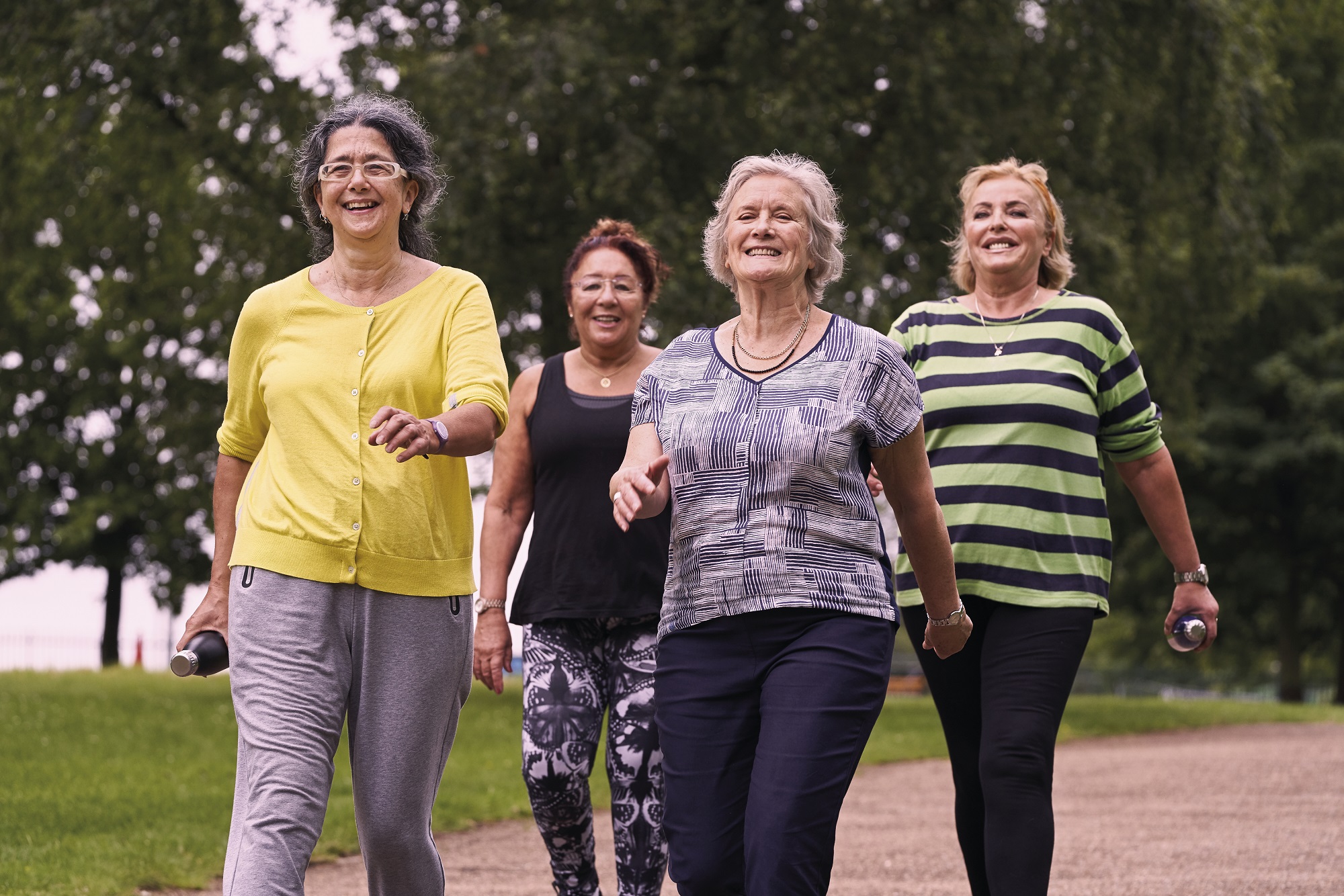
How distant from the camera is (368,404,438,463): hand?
278 cm

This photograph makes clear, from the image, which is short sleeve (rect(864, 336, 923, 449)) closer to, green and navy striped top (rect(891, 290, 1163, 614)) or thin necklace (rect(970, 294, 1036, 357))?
green and navy striped top (rect(891, 290, 1163, 614))

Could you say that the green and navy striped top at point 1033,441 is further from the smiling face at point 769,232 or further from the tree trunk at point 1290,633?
the tree trunk at point 1290,633

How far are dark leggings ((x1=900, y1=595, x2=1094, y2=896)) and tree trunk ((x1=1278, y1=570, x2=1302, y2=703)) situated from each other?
2747 cm

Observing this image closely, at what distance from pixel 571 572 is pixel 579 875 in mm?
883

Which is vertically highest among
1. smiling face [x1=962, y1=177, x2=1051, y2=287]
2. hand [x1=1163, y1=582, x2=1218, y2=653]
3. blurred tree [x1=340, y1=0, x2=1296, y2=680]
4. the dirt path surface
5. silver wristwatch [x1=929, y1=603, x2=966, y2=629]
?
blurred tree [x1=340, y1=0, x2=1296, y2=680]

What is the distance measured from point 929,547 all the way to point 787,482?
1.43ft

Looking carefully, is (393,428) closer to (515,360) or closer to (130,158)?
(515,360)

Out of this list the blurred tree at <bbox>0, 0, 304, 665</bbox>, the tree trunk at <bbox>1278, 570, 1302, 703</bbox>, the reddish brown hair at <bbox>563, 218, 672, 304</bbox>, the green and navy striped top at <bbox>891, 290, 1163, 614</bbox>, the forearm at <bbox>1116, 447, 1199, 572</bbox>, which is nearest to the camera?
the green and navy striped top at <bbox>891, 290, 1163, 614</bbox>

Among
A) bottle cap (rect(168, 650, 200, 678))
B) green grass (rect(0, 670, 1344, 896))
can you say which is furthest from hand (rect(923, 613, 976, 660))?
green grass (rect(0, 670, 1344, 896))

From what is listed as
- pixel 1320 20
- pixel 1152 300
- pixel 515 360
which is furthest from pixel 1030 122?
pixel 1320 20

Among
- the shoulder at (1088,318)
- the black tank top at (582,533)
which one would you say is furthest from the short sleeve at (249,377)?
the shoulder at (1088,318)

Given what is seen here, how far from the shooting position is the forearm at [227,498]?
3.50 metres

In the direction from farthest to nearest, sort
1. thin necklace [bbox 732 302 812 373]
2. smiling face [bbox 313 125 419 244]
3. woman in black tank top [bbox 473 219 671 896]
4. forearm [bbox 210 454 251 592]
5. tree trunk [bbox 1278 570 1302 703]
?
tree trunk [bbox 1278 570 1302 703], woman in black tank top [bbox 473 219 671 896], forearm [bbox 210 454 251 592], smiling face [bbox 313 125 419 244], thin necklace [bbox 732 302 812 373]

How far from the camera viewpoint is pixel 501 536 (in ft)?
15.5
